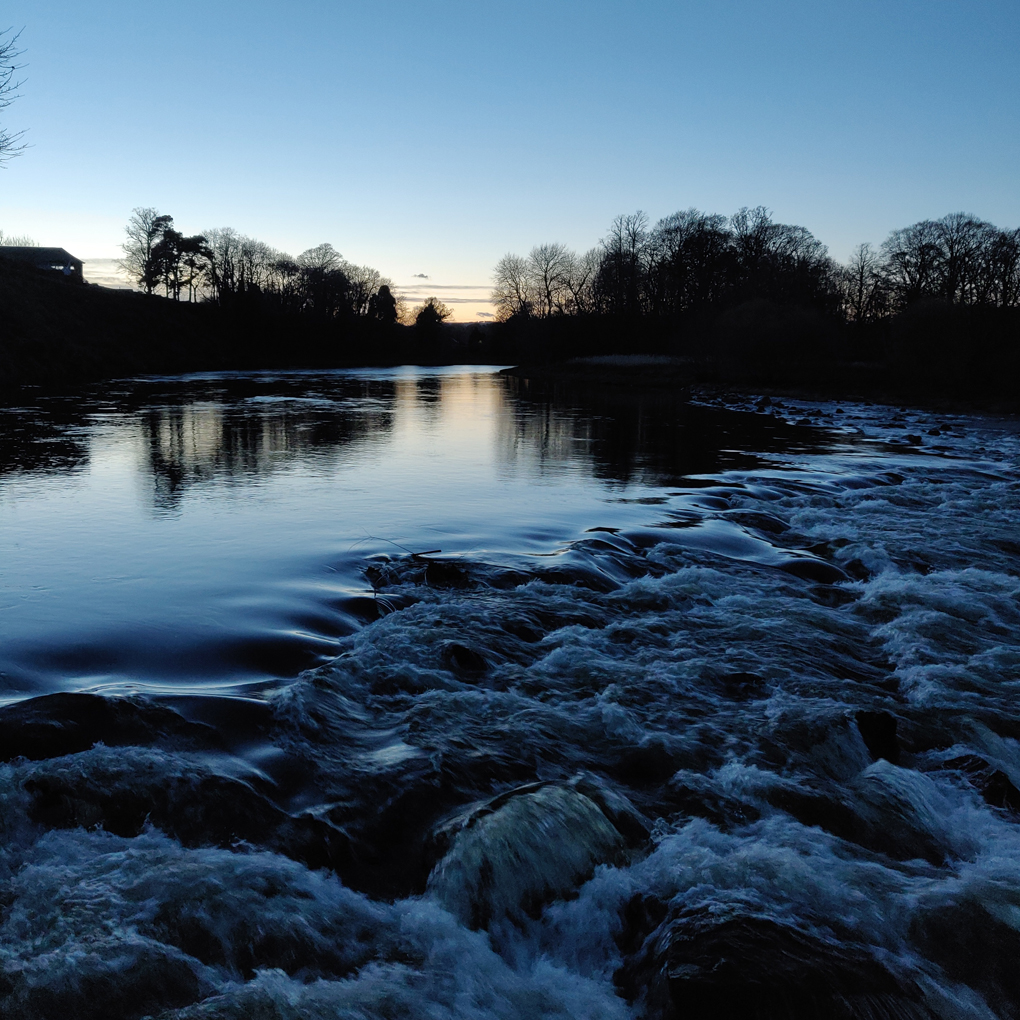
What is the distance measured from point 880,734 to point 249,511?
873 cm

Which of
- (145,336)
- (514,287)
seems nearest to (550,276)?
(514,287)

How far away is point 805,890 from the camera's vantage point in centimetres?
370

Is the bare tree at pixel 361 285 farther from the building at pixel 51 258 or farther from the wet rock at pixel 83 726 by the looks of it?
the wet rock at pixel 83 726

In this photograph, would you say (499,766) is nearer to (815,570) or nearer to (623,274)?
(815,570)

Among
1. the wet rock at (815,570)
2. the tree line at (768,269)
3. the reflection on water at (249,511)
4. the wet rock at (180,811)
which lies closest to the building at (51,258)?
the tree line at (768,269)

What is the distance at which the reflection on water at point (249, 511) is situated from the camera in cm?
641

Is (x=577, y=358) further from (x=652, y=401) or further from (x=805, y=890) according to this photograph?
(x=805, y=890)

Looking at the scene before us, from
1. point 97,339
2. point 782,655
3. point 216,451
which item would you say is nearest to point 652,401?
point 216,451

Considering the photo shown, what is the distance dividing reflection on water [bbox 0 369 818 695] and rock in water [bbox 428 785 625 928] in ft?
8.45

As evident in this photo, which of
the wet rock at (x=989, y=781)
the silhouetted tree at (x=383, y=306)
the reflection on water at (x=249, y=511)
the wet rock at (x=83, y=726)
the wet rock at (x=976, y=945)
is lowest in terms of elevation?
the wet rock at (x=976, y=945)

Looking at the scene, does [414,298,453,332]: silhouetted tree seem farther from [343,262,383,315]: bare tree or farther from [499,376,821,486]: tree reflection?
[499,376,821,486]: tree reflection

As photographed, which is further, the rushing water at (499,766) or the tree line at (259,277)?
the tree line at (259,277)

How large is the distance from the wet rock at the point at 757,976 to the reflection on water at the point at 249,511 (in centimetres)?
361

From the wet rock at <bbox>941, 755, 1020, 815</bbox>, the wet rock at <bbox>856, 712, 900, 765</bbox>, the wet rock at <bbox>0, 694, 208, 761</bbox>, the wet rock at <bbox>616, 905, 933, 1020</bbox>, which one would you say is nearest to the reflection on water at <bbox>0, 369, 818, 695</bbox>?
the wet rock at <bbox>0, 694, 208, 761</bbox>
